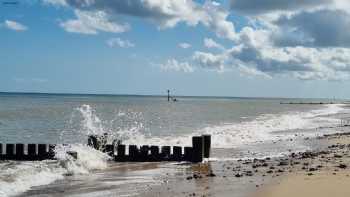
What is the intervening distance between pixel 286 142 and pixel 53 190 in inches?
754

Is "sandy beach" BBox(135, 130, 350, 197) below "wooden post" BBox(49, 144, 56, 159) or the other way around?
below

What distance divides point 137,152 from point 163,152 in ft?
3.50

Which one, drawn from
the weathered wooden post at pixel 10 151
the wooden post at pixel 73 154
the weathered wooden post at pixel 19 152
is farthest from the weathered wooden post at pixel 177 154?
the weathered wooden post at pixel 10 151

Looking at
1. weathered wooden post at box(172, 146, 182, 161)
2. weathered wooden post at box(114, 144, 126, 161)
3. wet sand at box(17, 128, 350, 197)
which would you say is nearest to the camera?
wet sand at box(17, 128, 350, 197)

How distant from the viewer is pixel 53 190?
14.5 metres

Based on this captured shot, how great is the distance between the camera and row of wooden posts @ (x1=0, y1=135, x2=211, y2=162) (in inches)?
834

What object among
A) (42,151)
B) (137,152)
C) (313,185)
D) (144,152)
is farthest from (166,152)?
(313,185)

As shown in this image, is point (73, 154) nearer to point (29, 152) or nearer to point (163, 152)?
point (29, 152)

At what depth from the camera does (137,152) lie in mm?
21828

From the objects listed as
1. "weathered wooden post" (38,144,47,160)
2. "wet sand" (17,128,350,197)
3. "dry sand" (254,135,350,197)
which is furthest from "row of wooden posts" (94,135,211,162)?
"dry sand" (254,135,350,197)

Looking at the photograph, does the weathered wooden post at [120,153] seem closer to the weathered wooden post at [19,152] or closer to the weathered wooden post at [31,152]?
the weathered wooden post at [31,152]

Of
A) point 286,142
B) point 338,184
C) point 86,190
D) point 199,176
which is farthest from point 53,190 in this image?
point 286,142

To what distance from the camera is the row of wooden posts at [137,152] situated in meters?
A: 21.2

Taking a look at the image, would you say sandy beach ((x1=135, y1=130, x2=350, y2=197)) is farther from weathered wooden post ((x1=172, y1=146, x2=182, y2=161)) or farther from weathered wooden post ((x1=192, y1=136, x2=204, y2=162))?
weathered wooden post ((x1=172, y1=146, x2=182, y2=161))
